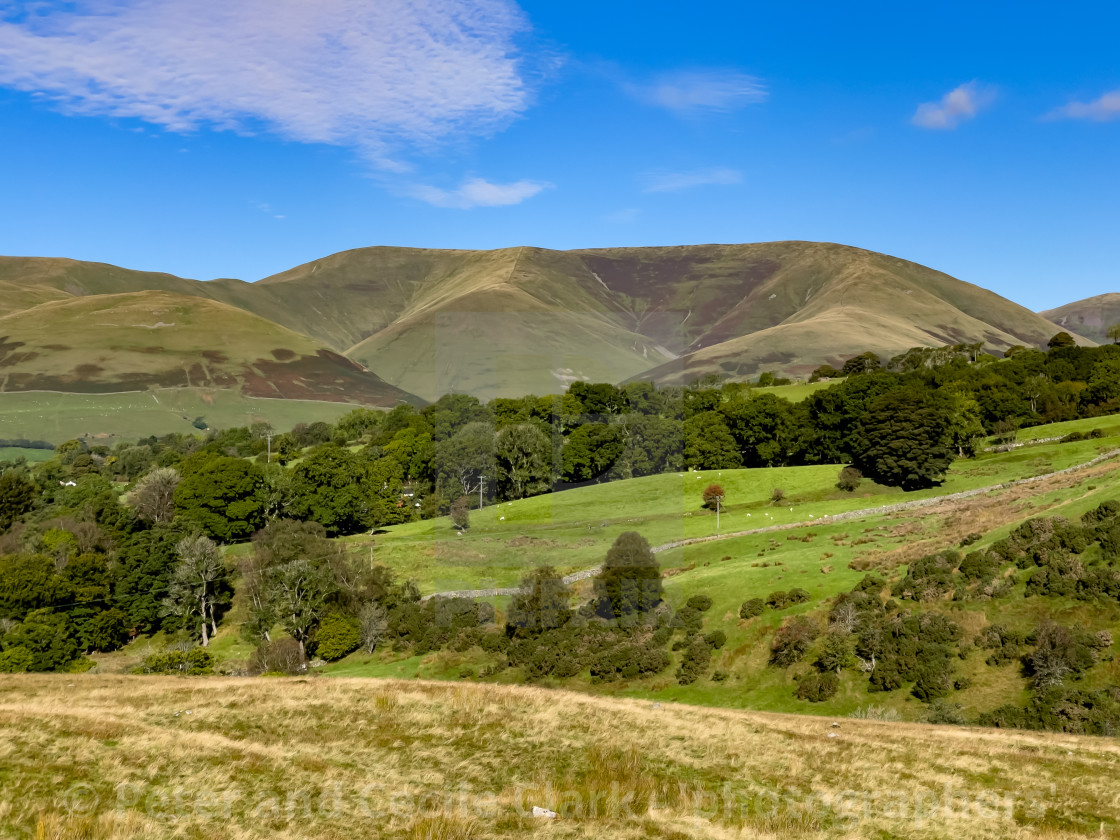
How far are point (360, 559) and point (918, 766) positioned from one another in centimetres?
5957

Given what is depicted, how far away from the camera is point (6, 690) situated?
24.3 m

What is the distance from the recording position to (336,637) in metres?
60.5

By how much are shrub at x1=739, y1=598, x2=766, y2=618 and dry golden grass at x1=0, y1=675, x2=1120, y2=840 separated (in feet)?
76.9

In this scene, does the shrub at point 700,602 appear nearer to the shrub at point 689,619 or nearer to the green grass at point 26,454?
the shrub at point 689,619

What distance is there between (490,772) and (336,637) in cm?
4782

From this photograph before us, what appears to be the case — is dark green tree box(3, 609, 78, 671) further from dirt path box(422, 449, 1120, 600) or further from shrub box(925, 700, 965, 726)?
shrub box(925, 700, 965, 726)

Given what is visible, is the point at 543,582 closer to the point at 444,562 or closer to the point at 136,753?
the point at 444,562

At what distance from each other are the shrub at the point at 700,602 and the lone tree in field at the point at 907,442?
38.8 meters

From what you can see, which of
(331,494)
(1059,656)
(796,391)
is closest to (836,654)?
(1059,656)

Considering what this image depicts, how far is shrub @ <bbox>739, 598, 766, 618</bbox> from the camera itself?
4716 centimetres

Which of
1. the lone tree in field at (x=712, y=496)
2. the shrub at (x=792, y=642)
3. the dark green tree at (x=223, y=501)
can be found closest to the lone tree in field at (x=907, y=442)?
the lone tree in field at (x=712, y=496)

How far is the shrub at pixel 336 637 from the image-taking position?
6006 centimetres

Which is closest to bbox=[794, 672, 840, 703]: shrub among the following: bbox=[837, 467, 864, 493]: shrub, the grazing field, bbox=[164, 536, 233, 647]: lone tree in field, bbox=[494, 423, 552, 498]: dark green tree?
the grazing field

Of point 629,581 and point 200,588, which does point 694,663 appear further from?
point 200,588
